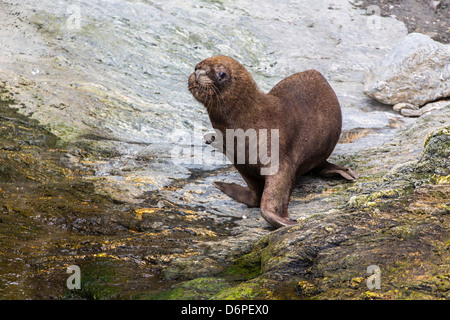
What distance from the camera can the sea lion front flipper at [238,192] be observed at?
570 cm

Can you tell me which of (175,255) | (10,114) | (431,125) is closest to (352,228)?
(175,255)

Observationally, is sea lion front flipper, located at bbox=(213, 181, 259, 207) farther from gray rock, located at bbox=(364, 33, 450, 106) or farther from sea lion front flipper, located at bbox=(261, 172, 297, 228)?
gray rock, located at bbox=(364, 33, 450, 106)

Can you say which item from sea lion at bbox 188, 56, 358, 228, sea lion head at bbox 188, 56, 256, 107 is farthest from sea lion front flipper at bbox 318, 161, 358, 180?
sea lion head at bbox 188, 56, 256, 107

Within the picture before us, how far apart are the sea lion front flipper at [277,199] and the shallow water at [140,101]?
7.1 inches

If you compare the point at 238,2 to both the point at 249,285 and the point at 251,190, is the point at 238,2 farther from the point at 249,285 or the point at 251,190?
the point at 249,285

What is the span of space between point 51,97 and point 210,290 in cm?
516

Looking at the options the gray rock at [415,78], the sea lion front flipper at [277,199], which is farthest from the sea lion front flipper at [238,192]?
the gray rock at [415,78]

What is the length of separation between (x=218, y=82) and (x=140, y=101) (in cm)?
308

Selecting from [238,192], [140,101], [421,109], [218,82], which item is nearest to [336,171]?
[238,192]

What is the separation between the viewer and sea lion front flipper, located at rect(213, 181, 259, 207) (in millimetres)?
5695

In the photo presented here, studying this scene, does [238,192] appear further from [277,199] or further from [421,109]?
[421,109]

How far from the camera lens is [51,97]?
24.1 ft

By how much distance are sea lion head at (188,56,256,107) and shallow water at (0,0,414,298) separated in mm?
1114

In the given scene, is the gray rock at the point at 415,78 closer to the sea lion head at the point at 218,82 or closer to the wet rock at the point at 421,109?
the wet rock at the point at 421,109
